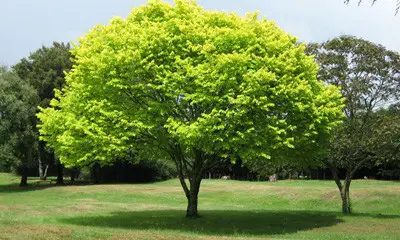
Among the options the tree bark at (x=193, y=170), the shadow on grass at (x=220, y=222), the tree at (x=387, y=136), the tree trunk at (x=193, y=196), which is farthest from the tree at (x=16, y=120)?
the tree at (x=387, y=136)

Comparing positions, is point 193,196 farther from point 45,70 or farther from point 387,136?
point 45,70

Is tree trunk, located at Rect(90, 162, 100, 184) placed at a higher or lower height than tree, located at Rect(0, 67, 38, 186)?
lower

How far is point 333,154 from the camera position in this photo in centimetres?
3706

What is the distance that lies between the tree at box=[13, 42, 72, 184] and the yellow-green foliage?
39417mm

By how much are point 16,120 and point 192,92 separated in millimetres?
38875

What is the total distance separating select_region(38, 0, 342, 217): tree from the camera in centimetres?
2647

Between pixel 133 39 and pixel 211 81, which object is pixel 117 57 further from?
pixel 211 81

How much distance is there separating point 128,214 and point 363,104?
19.6 metres

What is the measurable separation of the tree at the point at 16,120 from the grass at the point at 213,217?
5.94m

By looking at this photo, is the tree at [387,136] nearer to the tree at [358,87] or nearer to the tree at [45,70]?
the tree at [358,87]

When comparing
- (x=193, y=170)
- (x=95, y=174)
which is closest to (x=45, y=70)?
(x=95, y=174)

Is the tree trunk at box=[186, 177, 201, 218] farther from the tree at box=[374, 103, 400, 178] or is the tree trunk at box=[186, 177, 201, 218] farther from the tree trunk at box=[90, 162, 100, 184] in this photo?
the tree trunk at box=[90, 162, 100, 184]

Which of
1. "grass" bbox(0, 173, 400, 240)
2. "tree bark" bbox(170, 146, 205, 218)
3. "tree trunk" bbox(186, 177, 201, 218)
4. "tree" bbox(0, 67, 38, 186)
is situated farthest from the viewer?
"tree" bbox(0, 67, 38, 186)

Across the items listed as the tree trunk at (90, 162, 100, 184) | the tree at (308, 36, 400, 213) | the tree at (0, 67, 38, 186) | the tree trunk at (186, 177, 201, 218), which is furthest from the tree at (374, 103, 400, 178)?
the tree trunk at (90, 162, 100, 184)
